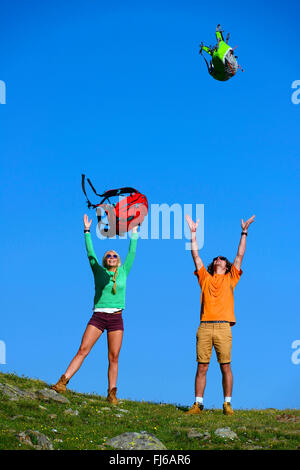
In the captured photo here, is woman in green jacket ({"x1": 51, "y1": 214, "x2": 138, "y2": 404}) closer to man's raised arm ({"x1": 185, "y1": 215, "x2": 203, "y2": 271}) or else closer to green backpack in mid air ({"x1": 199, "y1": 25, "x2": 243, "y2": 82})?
man's raised arm ({"x1": 185, "y1": 215, "x2": 203, "y2": 271})

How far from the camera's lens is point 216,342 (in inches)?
539

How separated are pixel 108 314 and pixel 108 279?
33.2 inches

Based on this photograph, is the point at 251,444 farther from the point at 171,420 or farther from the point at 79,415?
the point at 79,415

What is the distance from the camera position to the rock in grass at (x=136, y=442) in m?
10.2

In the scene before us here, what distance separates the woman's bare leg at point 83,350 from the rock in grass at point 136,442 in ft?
11.7

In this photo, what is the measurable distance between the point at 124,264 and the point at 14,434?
18.2 feet

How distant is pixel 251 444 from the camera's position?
10828 millimetres

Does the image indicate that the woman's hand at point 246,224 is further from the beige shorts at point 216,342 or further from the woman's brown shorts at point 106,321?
the woman's brown shorts at point 106,321

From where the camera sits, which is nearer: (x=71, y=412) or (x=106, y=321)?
(x=71, y=412)

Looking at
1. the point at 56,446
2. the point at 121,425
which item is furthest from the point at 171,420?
the point at 56,446

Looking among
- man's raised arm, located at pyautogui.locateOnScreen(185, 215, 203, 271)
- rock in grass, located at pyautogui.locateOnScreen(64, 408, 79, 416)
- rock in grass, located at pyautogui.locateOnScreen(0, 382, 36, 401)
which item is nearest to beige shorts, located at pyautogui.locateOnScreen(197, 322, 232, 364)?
man's raised arm, located at pyautogui.locateOnScreen(185, 215, 203, 271)

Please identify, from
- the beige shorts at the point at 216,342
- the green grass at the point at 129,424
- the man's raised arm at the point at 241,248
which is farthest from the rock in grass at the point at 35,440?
the man's raised arm at the point at 241,248

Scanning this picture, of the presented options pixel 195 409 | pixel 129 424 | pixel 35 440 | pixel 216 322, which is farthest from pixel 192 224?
pixel 35 440

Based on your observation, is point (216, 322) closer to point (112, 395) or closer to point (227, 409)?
point (227, 409)
